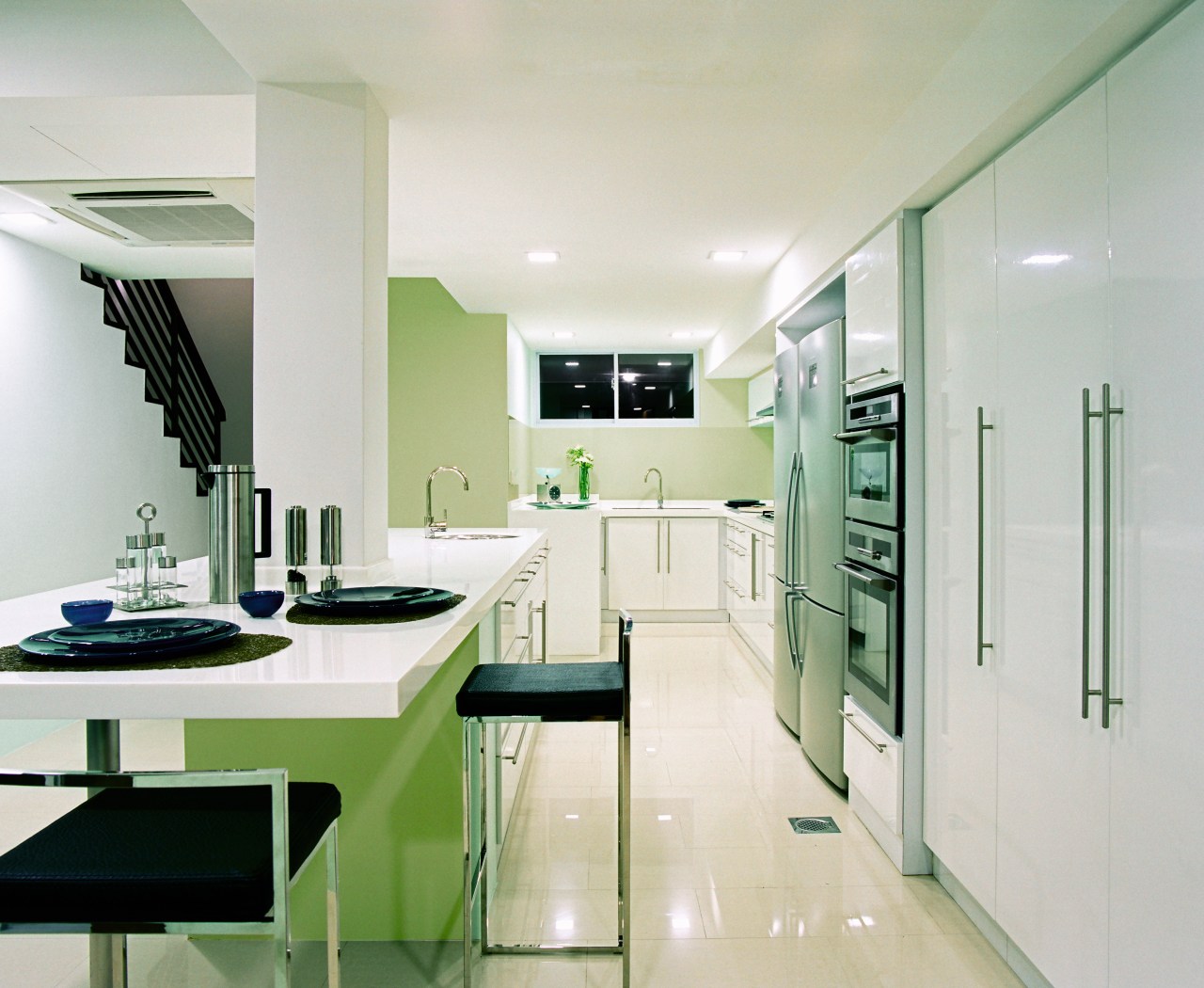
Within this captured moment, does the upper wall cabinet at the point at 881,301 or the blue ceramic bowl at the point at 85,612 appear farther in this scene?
the upper wall cabinet at the point at 881,301

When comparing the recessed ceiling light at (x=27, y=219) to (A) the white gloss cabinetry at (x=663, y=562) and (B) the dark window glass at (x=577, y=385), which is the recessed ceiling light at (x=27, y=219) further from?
(B) the dark window glass at (x=577, y=385)

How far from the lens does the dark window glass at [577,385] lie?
7629mm

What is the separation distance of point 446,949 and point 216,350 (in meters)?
6.80

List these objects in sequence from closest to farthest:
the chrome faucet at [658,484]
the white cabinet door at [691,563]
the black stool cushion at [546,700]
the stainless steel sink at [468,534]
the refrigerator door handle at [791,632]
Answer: the black stool cushion at [546,700], the refrigerator door handle at [791,632], the stainless steel sink at [468,534], the white cabinet door at [691,563], the chrome faucet at [658,484]

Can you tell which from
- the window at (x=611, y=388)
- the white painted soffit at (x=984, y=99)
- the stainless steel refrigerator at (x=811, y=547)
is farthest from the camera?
the window at (x=611, y=388)

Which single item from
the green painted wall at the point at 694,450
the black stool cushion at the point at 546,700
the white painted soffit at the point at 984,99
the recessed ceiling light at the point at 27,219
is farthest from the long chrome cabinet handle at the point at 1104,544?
the green painted wall at the point at 694,450

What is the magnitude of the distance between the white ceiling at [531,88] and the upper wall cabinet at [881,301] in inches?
14.1

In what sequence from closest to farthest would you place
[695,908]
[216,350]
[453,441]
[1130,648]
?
1. [1130,648]
2. [695,908]
3. [453,441]
4. [216,350]

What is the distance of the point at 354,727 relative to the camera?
208 cm

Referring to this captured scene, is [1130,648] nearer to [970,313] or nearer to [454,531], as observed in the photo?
[970,313]

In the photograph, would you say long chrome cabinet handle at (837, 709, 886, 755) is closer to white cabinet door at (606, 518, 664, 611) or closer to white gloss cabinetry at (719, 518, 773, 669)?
white gloss cabinetry at (719, 518, 773, 669)

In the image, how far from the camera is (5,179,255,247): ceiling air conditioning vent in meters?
2.92

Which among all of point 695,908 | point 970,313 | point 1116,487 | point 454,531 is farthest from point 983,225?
point 454,531

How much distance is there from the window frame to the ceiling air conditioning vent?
4294 mm
